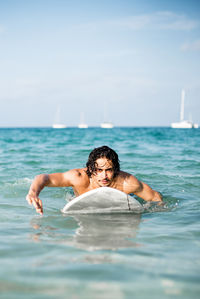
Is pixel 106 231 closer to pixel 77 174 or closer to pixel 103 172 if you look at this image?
pixel 103 172

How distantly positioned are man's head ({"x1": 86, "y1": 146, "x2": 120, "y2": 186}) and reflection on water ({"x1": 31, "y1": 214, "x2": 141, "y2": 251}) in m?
0.50

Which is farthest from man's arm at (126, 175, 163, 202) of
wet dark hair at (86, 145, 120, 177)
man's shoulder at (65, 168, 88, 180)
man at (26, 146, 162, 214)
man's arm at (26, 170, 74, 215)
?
man's arm at (26, 170, 74, 215)

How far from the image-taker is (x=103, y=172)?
14.6 feet

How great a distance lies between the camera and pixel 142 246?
3.13 meters

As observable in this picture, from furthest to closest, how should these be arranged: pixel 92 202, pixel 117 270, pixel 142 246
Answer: pixel 92 202 < pixel 142 246 < pixel 117 270

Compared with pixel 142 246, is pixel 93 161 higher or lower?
higher

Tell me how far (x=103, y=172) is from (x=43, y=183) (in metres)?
0.84

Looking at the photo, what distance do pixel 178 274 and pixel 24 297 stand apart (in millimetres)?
1151

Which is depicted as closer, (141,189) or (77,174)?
(77,174)

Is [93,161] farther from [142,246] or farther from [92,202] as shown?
[142,246]

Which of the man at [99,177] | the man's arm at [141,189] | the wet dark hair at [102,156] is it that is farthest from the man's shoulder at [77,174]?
the man's arm at [141,189]

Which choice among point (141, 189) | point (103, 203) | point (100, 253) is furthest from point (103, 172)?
point (100, 253)

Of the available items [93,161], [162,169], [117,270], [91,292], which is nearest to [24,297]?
[91,292]

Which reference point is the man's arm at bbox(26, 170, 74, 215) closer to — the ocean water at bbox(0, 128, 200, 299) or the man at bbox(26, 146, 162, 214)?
the man at bbox(26, 146, 162, 214)
